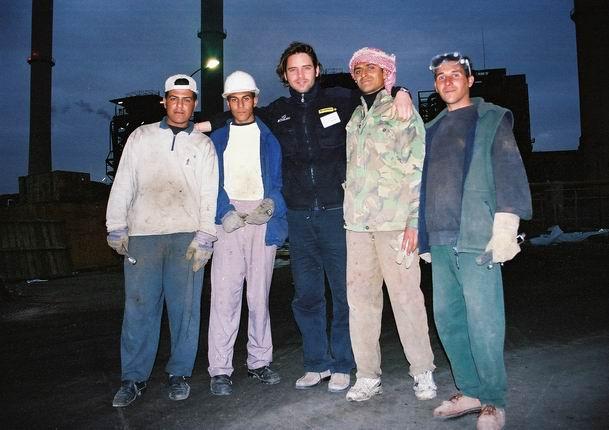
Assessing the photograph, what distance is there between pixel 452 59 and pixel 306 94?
110 centimetres

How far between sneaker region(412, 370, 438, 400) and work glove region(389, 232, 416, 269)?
0.73 meters


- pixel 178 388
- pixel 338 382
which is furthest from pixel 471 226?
pixel 178 388

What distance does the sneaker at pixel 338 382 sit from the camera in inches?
124

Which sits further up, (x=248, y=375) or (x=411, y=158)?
(x=411, y=158)

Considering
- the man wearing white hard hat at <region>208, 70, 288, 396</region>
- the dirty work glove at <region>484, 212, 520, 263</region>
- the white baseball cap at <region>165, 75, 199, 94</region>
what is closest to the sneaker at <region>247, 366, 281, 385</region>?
the man wearing white hard hat at <region>208, 70, 288, 396</region>

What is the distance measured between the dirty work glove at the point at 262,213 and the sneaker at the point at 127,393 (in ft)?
4.68

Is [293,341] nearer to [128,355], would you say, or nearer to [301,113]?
[128,355]

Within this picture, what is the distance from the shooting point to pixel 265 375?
3.41m

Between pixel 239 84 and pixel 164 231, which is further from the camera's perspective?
pixel 239 84

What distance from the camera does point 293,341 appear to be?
471 cm

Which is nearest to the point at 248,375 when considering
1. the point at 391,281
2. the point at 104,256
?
the point at 391,281

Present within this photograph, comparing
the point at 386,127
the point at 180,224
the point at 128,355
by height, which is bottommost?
the point at 128,355

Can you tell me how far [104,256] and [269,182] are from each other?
11.4 metres

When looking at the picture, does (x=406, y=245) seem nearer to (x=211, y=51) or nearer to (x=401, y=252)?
(x=401, y=252)
